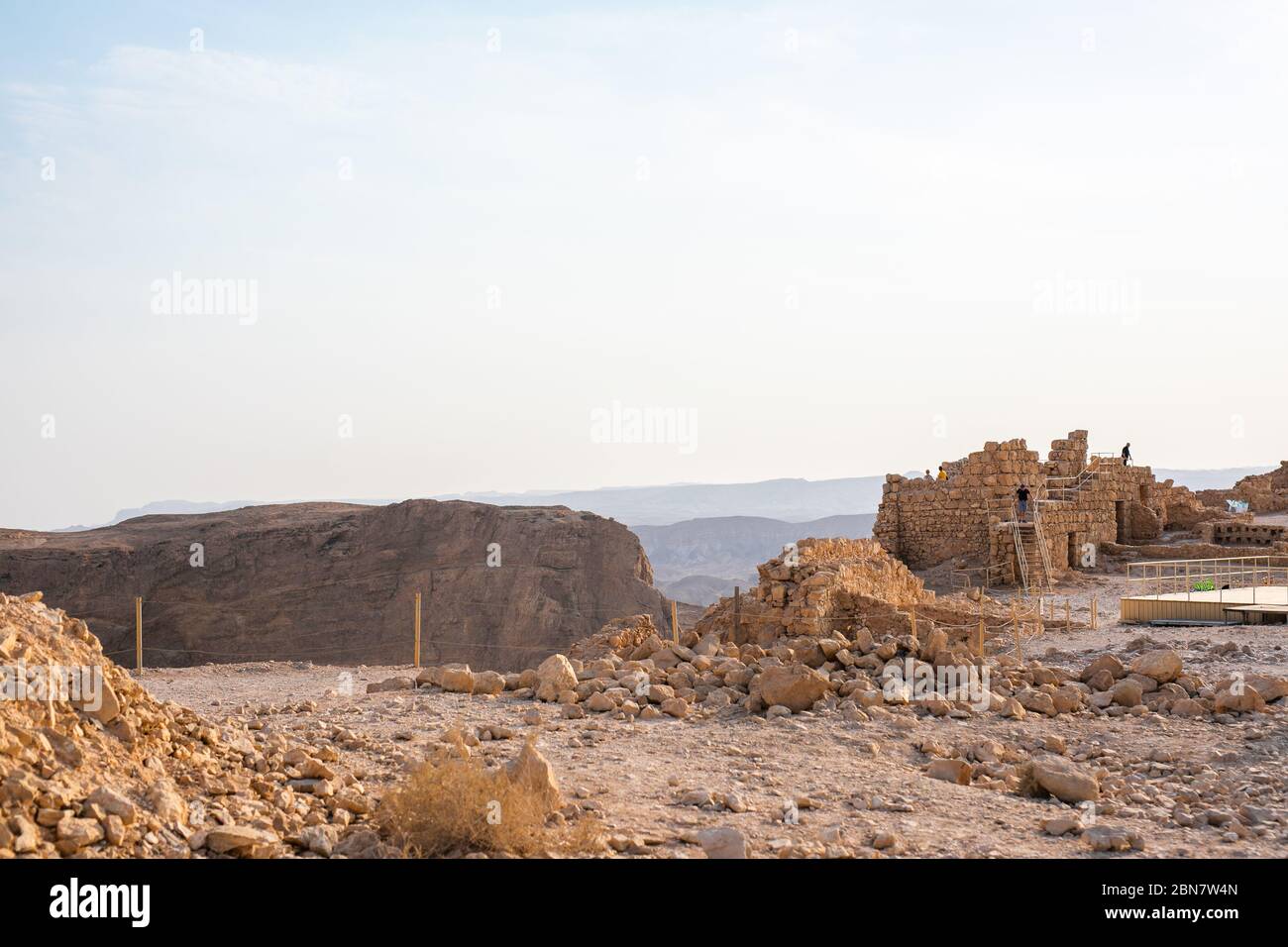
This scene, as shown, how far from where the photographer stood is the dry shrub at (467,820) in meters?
6.32

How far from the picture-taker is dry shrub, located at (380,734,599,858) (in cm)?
632

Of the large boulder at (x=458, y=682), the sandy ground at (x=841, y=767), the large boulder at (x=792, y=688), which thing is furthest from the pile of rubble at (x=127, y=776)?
the large boulder at (x=792, y=688)

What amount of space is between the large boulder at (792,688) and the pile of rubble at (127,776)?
15.5 feet

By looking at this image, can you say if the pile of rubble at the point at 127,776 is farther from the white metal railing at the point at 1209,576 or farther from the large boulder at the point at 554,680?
the white metal railing at the point at 1209,576

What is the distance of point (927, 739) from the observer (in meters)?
10.1

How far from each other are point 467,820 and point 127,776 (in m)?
2.01

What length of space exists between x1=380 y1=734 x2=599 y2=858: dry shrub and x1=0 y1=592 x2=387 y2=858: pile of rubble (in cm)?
23

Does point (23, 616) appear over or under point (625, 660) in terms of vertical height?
over

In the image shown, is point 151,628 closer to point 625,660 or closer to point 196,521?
point 196,521

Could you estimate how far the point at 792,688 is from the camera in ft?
36.7

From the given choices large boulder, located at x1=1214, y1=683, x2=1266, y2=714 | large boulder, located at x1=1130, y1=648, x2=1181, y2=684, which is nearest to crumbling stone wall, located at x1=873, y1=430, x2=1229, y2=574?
large boulder, located at x1=1130, y1=648, x2=1181, y2=684

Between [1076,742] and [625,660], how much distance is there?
513 cm

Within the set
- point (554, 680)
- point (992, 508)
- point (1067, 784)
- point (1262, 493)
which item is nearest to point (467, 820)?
point (1067, 784)
